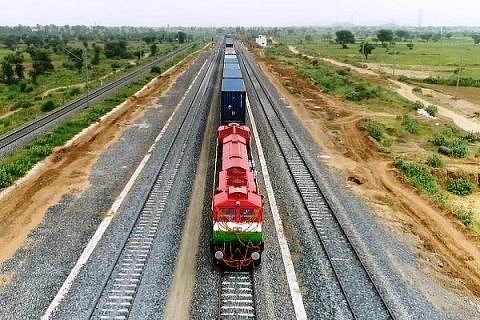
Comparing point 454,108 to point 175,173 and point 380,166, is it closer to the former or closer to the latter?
point 380,166

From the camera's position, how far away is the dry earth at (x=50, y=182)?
20516 mm

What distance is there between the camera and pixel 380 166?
30.2 m

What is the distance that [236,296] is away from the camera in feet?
51.5

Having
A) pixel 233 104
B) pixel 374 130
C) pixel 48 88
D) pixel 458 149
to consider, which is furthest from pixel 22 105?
pixel 458 149

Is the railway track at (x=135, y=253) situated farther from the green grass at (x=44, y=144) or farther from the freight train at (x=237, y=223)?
the green grass at (x=44, y=144)

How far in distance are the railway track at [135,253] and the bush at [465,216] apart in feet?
50.5

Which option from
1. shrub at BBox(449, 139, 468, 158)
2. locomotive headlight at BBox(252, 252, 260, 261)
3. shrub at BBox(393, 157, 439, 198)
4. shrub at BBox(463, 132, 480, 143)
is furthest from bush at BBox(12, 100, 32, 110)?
locomotive headlight at BBox(252, 252, 260, 261)

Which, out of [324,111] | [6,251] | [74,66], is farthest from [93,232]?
[74,66]

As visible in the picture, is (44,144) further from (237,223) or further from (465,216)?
(465,216)

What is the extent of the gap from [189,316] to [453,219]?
1514 cm

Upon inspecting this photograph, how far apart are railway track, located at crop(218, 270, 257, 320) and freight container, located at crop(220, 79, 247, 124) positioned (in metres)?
17.0

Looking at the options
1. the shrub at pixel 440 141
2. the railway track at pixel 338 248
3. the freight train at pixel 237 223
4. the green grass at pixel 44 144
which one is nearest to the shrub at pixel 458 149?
the shrub at pixel 440 141

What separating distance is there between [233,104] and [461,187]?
52.9 feet

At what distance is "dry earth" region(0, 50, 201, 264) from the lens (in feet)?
67.3
